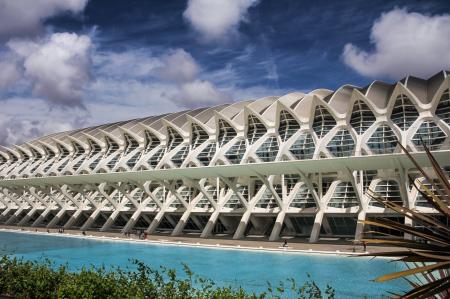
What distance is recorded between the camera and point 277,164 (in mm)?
30844

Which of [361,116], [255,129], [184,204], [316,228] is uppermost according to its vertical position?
[361,116]

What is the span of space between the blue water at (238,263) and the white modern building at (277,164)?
5865mm

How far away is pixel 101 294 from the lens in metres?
10.4

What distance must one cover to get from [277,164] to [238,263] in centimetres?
863

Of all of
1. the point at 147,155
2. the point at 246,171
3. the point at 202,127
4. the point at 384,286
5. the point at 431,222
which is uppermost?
the point at 202,127

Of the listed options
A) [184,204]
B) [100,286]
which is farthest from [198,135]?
[100,286]

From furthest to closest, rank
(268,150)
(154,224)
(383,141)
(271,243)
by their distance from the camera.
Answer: (268,150), (154,224), (383,141), (271,243)

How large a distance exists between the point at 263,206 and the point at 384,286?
22005 mm

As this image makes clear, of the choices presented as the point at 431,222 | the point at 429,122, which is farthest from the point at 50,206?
the point at 431,222

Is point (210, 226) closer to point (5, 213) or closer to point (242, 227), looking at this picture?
point (242, 227)

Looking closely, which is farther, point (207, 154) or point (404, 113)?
point (207, 154)

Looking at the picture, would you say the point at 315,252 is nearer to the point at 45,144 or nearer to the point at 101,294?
the point at 101,294

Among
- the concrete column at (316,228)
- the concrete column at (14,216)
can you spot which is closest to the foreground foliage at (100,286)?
the concrete column at (316,228)

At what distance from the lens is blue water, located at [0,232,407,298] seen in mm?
18859
